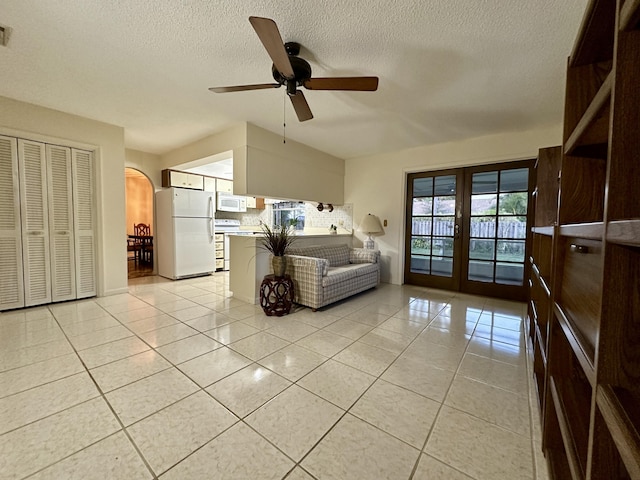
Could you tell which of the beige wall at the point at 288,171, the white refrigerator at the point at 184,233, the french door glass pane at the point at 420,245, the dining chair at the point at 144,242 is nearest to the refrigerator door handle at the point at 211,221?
the white refrigerator at the point at 184,233

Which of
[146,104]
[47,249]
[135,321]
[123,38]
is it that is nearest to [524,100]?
[123,38]

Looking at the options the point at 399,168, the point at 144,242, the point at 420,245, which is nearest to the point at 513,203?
the point at 420,245

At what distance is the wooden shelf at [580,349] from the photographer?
2.15 feet

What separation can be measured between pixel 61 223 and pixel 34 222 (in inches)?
9.5

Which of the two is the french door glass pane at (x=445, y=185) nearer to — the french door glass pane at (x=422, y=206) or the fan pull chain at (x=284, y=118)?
the french door glass pane at (x=422, y=206)

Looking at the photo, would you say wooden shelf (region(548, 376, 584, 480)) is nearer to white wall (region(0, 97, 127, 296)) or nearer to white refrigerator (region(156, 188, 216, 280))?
white wall (region(0, 97, 127, 296))

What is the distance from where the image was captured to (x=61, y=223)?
3441 mm

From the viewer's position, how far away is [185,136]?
164 inches

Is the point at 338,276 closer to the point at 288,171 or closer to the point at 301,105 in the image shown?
the point at 288,171

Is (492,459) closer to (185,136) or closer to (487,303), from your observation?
(487,303)

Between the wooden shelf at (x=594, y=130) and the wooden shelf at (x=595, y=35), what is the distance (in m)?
0.26

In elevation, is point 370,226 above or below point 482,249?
above

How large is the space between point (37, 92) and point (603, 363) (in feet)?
15.3

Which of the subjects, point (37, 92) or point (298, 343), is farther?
point (37, 92)
